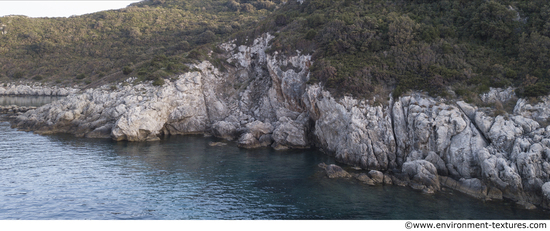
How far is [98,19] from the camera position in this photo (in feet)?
420

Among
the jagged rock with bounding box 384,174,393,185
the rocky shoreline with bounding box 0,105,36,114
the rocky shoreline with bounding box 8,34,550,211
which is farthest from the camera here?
the rocky shoreline with bounding box 0,105,36,114

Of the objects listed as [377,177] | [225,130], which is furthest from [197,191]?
[225,130]

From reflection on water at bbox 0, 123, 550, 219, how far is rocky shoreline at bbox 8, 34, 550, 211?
274 cm

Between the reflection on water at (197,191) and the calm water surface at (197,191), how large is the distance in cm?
7

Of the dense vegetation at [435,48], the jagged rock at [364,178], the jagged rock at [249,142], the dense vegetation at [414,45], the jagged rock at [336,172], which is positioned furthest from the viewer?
the jagged rock at [249,142]

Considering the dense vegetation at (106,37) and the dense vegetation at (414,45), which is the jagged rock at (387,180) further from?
the dense vegetation at (106,37)

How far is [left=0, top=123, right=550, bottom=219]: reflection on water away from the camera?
73.3 feet

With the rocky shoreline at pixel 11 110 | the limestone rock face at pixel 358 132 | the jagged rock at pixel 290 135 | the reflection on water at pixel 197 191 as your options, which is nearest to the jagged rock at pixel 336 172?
the reflection on water at pixel 197 191

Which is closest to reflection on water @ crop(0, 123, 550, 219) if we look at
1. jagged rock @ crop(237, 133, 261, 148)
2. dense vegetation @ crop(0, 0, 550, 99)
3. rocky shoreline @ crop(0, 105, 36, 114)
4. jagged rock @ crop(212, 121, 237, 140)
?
jagged rock @ crop(237, 133, 261, 148)

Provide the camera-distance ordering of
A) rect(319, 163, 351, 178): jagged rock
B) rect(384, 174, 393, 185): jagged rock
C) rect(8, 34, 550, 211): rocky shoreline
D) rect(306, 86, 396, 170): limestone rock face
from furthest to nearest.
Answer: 1. rect(306, 86, 396, 170): limestone rock face
2. rect(319, 163, 351, 178): jagged rock
3. rect(384, 174, 393, 185): jagged rock
4. rect(8, 34, 550, 211): rocky shoreline

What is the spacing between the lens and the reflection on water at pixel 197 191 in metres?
22.3

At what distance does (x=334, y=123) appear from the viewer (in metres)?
37.7

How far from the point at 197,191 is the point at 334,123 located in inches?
716

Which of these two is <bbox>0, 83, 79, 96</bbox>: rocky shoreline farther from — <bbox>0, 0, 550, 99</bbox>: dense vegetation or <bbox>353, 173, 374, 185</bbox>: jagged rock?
<bbox>353, 173, 374, 185</bbox>: jagged rock
